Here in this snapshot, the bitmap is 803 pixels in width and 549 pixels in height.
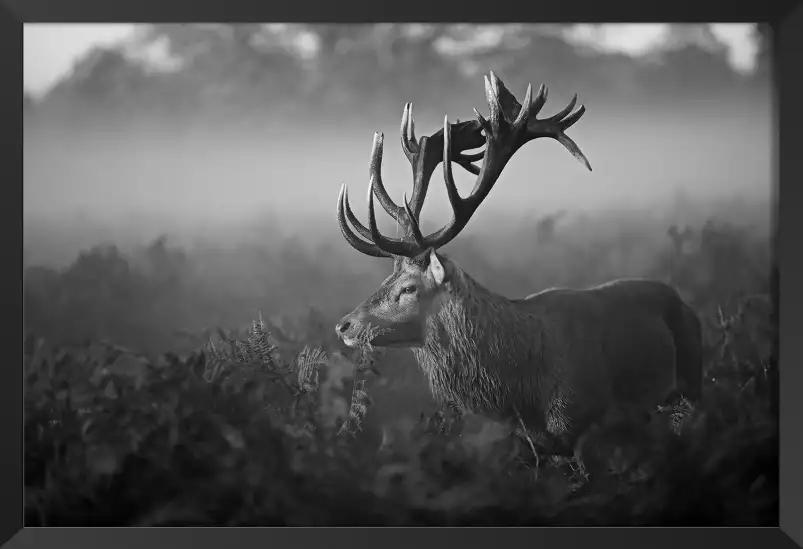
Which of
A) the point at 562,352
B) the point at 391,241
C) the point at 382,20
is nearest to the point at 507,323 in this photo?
the point at 562,352

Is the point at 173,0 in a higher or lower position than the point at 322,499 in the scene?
higher

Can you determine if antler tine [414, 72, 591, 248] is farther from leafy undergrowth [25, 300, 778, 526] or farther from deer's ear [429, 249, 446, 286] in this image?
leafy undergrowth [25, 300, 778, 526]

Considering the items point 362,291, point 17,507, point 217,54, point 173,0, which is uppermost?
point 173,0

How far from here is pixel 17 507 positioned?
3.63m

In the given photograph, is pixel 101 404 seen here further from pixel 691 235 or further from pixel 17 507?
pixel 691 235

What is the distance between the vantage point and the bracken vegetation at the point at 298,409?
3.61 meters

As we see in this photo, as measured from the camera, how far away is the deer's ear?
129 inches

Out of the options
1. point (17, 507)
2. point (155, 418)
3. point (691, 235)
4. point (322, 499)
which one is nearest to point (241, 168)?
point (155, 418)

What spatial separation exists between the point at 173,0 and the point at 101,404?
1897 millimetres

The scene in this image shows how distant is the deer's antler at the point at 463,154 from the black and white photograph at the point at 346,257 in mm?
42

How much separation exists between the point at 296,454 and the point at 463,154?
158 cm

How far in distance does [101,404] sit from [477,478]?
178 cm

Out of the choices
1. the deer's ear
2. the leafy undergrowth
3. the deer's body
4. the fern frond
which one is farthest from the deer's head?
the leafy undergrowth

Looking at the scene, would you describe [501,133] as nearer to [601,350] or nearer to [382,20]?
[382,20]
